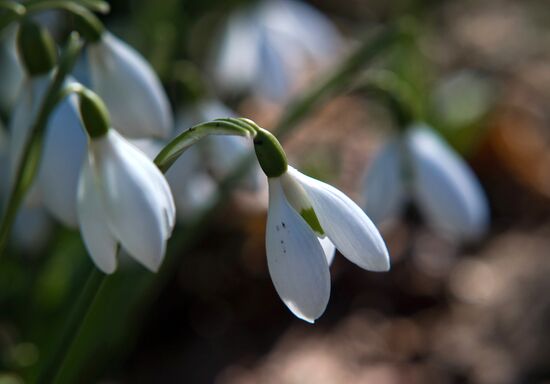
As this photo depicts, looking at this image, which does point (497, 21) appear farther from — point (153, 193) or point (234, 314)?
point (153, 193)

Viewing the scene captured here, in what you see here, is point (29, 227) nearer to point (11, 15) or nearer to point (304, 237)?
point (11, 15)

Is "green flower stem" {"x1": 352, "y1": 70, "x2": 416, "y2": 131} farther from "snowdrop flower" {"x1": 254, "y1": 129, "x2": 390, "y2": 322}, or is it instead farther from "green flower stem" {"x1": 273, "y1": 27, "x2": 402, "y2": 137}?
"snowdrop flower" {"x1": 254, "y1": 129, "x2": 390, "y2": 322}

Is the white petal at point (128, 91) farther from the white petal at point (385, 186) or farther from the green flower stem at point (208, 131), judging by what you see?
the white petal at point (385, 186)

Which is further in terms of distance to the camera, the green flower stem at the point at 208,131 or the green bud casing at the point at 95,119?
the green bud casing at the point at 95,119

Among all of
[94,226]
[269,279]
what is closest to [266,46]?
[269,279]

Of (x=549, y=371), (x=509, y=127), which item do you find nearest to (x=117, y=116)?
(x=549, y=371)

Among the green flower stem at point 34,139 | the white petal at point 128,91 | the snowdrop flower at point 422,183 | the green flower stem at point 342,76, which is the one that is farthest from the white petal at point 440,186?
the green flower stem at point 34,139
